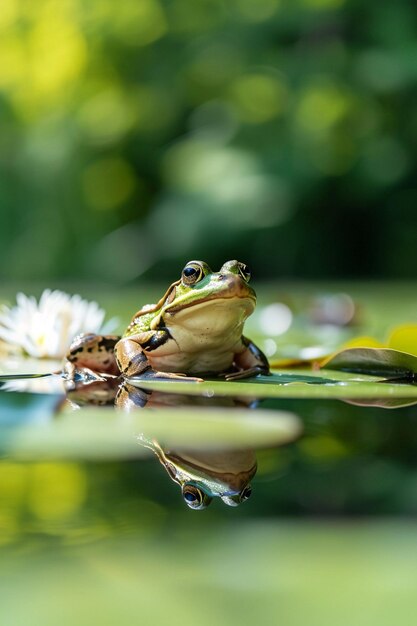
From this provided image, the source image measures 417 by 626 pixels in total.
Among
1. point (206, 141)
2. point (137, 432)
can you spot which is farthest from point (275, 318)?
point (206, 141)

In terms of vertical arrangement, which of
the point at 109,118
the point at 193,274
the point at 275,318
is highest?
the point at 109,118

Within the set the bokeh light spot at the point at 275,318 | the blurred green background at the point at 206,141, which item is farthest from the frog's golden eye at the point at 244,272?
the blurred green background at the point at 206,141

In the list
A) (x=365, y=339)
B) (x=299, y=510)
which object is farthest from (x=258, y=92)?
(x=299, y=510)

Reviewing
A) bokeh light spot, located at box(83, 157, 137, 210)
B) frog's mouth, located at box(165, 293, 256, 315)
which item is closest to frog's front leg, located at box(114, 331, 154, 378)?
frog's mouth, located at box(165, 293, 256, 315)

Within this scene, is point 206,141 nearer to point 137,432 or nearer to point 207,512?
point 137,432

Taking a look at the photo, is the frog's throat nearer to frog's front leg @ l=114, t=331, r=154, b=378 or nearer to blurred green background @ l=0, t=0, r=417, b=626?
frog's front leg @ l=114, t=331, r=154, b=378

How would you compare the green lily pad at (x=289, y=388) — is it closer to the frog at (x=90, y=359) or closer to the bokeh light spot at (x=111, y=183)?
the frog at (x=90, y=359)

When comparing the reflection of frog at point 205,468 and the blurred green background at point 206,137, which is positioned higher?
the blurred green background at point 206,137
